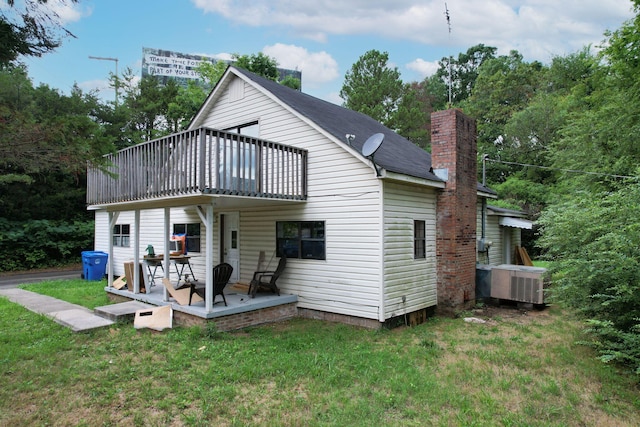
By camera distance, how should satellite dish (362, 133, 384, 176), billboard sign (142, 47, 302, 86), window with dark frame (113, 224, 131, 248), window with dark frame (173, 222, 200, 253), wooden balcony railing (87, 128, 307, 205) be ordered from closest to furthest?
1. wooden balcony railing (87, 128, 307, 205)
2. satellite dish (362, 133, 384, 176)
3. window with dark frame (173, 222, 200, 253)
4. window with dark frame (113, 224, 131, 248)
5. billboard sign (142, 47, 302, 86)

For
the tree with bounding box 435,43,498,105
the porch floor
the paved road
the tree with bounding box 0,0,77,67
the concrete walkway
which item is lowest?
the paved road


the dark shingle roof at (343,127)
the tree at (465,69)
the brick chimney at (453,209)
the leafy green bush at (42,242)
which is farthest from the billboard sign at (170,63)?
the brick chimney at (453,209)

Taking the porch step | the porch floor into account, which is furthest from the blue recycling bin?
the porch step

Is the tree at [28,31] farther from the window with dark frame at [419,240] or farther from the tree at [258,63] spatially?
the tree at [258,63]

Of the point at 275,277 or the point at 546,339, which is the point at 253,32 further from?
the point at 546,339

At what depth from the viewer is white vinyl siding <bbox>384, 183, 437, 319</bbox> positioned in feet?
24.6

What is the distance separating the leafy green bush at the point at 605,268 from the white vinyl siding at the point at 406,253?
8.31 feet

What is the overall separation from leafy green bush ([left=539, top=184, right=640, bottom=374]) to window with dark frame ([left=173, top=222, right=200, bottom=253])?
9117mm

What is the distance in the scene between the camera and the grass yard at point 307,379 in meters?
3.96

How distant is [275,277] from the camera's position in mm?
8477

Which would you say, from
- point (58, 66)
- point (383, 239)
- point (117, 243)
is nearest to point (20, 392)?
point (58, 66)

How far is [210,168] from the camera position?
6.89 meters

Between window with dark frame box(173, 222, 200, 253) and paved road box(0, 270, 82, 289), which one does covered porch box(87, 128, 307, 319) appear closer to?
window with dark frame box(173, 222, 200, 253)

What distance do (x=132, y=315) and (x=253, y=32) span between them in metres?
11.1
